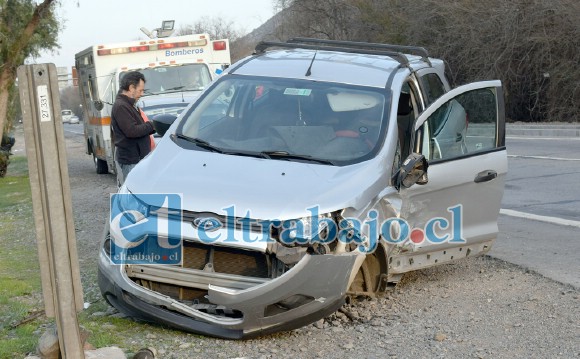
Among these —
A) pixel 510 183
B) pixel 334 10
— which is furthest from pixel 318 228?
pixel 334 10

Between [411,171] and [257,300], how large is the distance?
1737mm

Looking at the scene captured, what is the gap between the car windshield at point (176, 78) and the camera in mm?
18233

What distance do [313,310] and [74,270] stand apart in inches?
65.3

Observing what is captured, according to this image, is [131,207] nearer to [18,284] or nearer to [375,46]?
[18,284]

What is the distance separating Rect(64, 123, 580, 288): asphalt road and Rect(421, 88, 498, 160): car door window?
1.29 m

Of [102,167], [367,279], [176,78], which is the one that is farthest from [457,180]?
[102,167]

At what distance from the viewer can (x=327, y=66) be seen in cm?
820

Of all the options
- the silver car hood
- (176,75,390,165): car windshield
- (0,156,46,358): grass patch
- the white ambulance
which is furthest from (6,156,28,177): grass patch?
the silver car hood

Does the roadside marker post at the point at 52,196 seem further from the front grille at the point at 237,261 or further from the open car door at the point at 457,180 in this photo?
the open car door at the point at 457,180

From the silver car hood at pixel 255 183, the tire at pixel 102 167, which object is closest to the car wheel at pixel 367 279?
the silver car hood at pixel 255 183

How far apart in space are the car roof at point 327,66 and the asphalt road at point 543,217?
6.97 ft

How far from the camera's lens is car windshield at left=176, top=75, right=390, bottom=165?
7.34 metres

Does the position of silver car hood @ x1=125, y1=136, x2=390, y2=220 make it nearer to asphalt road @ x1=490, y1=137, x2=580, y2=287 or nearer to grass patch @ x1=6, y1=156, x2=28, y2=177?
asphalt road @ x1=490, y1=137, x2=580, y2=287

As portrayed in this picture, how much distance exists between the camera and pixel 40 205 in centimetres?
530
